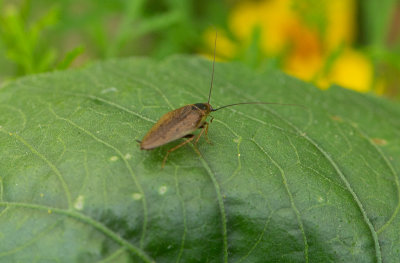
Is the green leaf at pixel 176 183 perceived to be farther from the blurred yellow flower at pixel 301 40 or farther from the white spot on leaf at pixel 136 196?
the blurred yellow flower at pixel 301 40

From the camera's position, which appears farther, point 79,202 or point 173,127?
point 173,127

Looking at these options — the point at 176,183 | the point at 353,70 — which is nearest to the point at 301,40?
the point at 353,70

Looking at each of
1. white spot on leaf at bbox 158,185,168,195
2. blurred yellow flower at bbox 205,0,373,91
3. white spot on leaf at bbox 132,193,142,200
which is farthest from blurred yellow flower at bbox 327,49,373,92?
white spot on leaf at bbox 132,193,142,200

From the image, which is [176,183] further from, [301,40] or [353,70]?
[353,70]

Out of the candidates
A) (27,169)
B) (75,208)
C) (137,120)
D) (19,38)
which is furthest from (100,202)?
(19,38)

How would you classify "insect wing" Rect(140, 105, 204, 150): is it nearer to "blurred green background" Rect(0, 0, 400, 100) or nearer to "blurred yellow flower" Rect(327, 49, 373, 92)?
"blurred green background" Rect(0, 0, 400, 100)

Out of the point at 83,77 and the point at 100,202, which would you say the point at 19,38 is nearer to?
the point at 83,77

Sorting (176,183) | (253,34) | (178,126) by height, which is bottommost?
(176,183)
